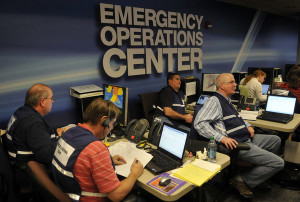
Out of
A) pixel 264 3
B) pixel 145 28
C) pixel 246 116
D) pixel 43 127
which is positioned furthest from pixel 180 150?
pixel 264 3

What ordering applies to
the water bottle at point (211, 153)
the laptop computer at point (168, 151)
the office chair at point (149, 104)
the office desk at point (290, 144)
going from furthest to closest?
the office chair at point (149, 104)
the office desk at point (290, 144)
the water bottle at point (211, 153)
the laptop computer at point (168, 151)

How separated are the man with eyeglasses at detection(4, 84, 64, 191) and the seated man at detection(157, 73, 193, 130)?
182 cm

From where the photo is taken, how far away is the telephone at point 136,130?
89.1 inches

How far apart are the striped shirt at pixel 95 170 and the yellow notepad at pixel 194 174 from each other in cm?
50

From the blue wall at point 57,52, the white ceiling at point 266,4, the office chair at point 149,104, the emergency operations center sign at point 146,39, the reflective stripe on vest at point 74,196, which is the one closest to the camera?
the reflective stripe on vest at point 74,196

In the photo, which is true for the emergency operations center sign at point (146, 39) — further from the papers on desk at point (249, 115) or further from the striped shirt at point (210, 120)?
the striped shirt at point (210, 120)

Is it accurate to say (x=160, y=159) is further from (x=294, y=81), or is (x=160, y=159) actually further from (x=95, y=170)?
(x=294, y=81)

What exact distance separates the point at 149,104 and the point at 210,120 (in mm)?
1381

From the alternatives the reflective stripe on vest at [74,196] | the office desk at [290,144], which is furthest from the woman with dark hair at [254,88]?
the reflective stripe on vest at [74,196]

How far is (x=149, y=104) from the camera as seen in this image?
352cm

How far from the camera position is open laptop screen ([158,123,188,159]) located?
1719 mm

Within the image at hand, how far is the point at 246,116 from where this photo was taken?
3.15m

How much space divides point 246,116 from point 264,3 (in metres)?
3.92

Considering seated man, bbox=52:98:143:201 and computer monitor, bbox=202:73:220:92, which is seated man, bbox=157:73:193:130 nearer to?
computer monitor, bbox=202:73:220:92
